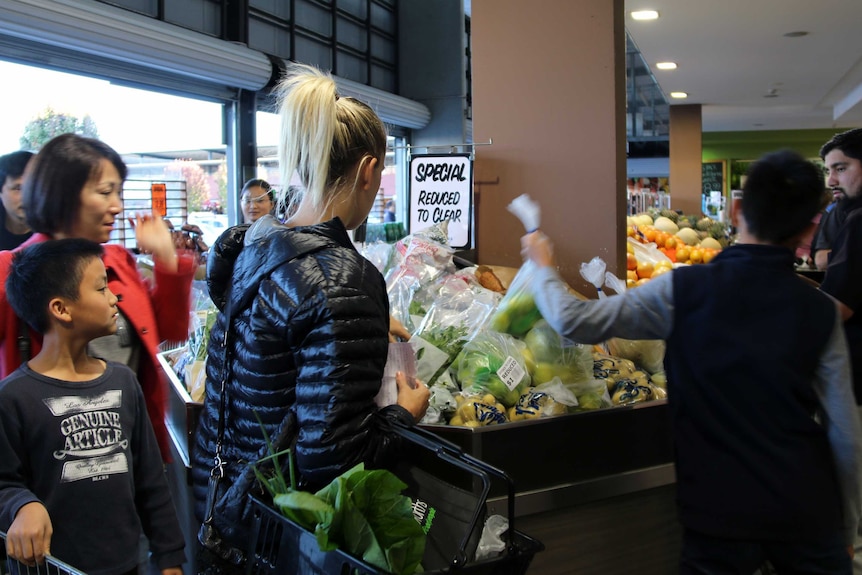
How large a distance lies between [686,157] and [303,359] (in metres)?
11.5

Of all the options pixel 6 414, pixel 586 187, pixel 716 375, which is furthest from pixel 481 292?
pixel 6 414

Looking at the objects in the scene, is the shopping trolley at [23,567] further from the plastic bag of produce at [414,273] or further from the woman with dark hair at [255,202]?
the woman with dark hair at [255,202]

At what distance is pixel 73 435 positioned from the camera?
1.50m

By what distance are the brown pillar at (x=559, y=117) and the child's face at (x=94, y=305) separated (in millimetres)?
1892

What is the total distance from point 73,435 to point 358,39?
901 cm

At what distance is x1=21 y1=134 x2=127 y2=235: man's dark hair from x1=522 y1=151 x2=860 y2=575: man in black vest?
1.22 meters

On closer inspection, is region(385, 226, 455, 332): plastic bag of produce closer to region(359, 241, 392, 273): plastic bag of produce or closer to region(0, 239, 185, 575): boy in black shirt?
region(359, 241, 392, 273): plastic bag of produce

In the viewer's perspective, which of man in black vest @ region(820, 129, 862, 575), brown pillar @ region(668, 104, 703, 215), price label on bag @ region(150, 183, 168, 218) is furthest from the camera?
brown pillar @ region(668, 104, 703, 215)

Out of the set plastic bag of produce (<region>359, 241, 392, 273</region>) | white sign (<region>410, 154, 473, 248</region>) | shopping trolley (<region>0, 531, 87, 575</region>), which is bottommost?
shopping trolley (<region>0, 531, 87, 575</region>)

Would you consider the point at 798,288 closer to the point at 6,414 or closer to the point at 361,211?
the point at 361,211

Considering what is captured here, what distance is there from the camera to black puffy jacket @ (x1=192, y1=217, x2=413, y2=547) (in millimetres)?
1135

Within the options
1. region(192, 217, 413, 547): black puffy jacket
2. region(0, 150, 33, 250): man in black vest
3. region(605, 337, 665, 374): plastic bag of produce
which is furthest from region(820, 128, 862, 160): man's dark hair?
region(0, 150, 33, 250): man in black vest

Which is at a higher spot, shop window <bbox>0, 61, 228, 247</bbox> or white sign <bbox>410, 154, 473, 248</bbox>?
shop window <bbox>0, 61, 228, 247</bbox>

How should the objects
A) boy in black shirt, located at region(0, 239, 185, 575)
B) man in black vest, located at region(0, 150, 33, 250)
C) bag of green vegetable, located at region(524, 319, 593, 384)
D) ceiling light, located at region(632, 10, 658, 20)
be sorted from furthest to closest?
ceiling light, located at region(632, 10, 658, 20) < man in black vest, located at region(0, 150, 33, 250) < bag of green vegetable, located at region(524, 319, 593, 384) < boy in black shirt, located at region(0, 239, 185, 575)
